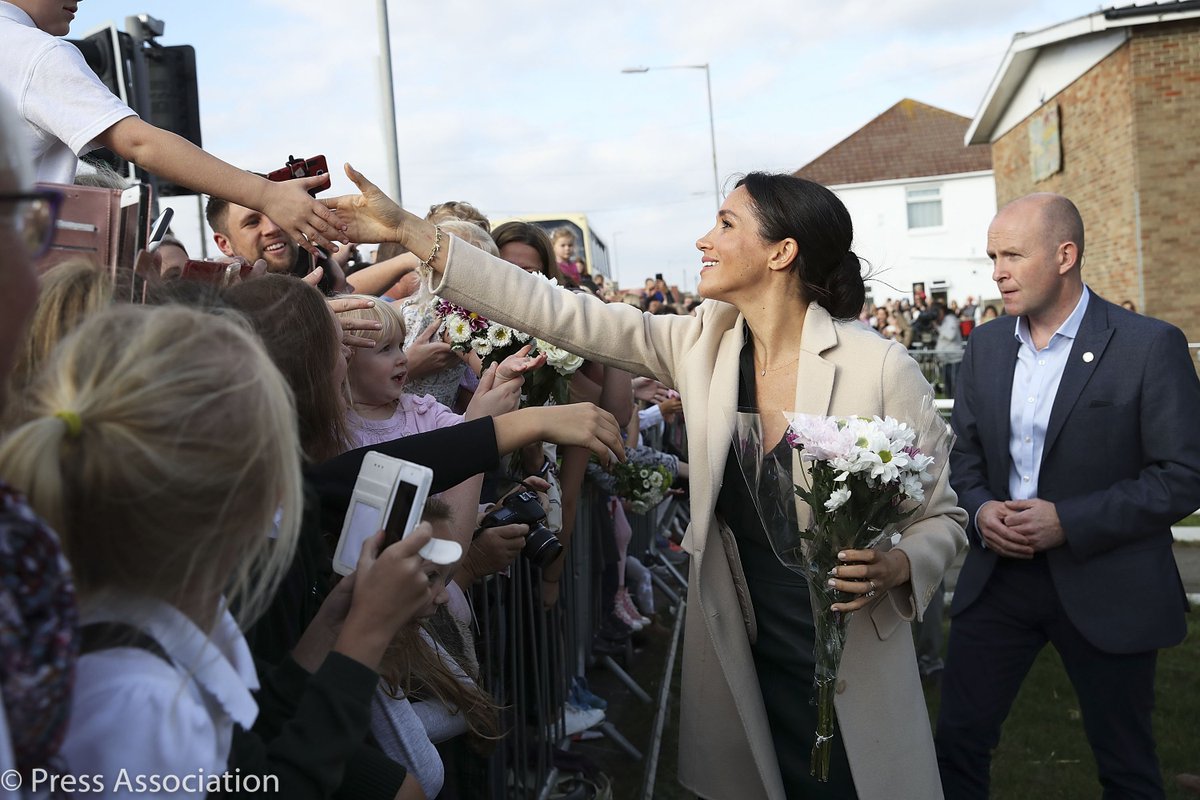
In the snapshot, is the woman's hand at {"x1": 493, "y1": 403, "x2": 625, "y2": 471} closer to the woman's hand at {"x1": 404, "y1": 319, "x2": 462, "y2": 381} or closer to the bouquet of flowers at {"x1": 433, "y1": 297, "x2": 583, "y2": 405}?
the bouquet of flowers at {"x1": 433, "y1": 297, "x2": 583, "y2": 405}

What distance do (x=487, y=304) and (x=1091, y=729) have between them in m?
2.71

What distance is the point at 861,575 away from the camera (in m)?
2.73

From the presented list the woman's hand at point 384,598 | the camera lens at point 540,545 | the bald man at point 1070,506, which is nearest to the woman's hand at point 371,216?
the camera lens at point 540,545

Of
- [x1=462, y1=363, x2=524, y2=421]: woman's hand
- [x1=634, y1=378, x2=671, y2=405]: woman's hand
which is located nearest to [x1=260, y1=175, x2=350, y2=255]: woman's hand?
[x1=462, y1=363, x2=524, y2=421]: woman's hand

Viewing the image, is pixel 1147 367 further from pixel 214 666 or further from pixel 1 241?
pixel 1 241

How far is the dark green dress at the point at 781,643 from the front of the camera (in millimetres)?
3062

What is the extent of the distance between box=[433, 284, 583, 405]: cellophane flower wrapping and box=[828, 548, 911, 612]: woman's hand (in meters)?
1.40

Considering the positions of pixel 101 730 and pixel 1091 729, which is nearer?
pixel 101 730

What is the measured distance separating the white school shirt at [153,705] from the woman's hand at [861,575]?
1.73 metres

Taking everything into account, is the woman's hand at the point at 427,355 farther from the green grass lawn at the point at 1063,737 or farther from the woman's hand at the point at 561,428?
the green grass lawn at the point at 1063,737

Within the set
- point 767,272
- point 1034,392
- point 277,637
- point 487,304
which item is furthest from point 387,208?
point 1034,392

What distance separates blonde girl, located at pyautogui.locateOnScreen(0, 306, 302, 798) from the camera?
126cm

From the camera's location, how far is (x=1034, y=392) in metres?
4.05

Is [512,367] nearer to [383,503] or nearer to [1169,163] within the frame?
[383,503]
